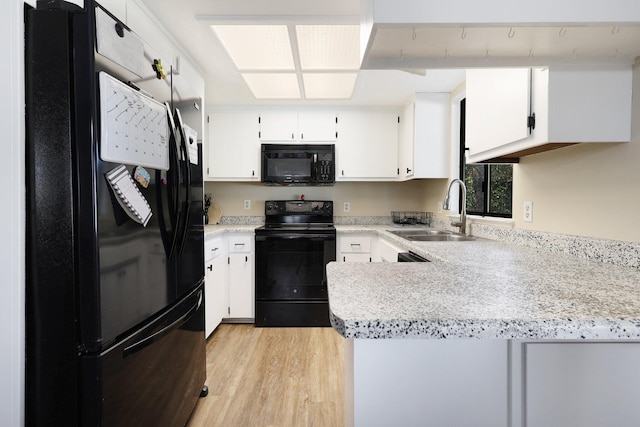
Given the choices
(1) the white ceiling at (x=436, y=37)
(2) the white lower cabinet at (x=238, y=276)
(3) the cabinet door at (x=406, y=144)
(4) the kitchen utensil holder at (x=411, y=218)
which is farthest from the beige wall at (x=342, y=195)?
(1) the white ceiling at (x=436, y=37)

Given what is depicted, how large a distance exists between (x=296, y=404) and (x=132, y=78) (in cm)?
175

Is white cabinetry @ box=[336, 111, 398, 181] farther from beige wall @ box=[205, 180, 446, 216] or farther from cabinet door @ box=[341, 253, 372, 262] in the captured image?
cabinet door @ box=[341, 253, 372, 262]

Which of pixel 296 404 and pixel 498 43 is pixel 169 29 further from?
pixel 296 404

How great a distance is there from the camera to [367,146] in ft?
11.1

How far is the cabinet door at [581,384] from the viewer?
729mm

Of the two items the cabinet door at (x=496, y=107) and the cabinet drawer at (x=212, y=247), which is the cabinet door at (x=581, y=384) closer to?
the cabinet door at (x=496, y=107)

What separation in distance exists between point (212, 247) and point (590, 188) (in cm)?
237

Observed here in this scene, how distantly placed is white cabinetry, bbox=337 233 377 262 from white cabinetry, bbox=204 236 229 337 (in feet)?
3.43

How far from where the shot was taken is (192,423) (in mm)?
1688

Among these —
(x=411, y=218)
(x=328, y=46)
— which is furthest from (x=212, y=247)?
(x=411, y=218)

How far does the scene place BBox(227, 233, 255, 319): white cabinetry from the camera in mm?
3031

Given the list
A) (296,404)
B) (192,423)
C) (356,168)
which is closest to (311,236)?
(356,168)

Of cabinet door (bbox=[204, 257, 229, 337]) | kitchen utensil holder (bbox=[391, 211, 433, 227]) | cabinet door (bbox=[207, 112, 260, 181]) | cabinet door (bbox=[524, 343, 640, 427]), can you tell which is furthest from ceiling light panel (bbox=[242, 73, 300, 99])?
cabinet door (bbox=[524, 343, 640, 427])

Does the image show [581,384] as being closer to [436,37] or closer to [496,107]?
[436,37]
